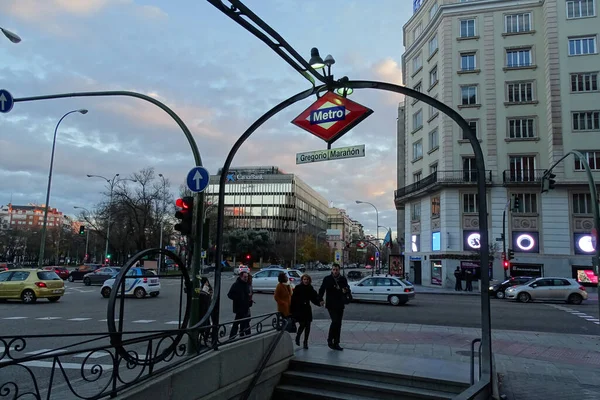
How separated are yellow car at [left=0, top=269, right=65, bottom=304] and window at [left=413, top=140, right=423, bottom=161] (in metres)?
33.4

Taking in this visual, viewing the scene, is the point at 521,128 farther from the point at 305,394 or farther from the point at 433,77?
the point at 305,394

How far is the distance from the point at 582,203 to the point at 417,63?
20.6 meters

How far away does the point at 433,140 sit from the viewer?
40719 millimetres

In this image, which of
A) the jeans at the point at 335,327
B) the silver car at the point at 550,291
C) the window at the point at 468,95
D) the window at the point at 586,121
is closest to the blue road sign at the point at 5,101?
the jeans at the point at 335,327

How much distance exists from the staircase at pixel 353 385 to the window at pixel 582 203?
35161mm

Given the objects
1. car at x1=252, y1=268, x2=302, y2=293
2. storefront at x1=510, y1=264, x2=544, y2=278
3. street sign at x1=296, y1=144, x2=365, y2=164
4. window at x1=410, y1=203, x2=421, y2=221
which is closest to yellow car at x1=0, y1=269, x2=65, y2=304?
car at x1=252, y1=268, x2=302, y2=293

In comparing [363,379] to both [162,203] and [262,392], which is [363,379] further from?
[162,203]

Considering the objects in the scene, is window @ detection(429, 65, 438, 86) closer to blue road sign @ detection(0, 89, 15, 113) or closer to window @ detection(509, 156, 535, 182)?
window @ detection(509, 156, 535, 182)

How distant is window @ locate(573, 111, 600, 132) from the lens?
35.5 metres

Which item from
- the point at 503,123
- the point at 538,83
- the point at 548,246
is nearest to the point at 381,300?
the point at 548,246

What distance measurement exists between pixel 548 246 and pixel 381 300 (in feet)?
69.9

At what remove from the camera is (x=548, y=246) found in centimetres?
3534

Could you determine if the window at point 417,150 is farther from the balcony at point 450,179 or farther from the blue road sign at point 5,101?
the blue road sign at point 5,101

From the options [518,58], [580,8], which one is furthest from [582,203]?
[580,8]
